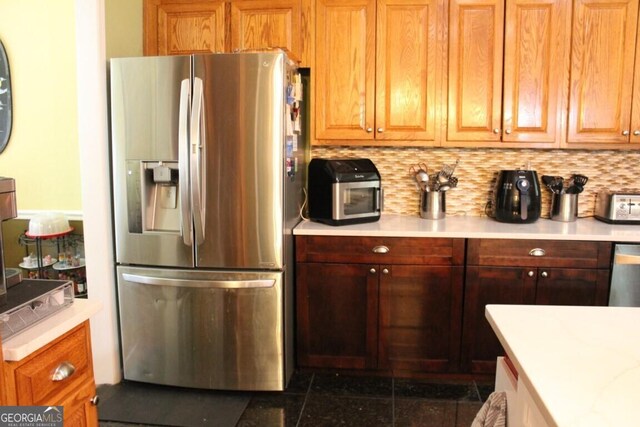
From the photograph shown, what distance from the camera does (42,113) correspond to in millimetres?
3141

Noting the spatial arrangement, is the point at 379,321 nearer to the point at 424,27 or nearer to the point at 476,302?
the point at 476,302

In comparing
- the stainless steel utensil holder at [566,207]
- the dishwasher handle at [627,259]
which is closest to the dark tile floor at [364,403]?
the dishwasher handle at [627,259]

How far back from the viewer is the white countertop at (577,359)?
0.88 m

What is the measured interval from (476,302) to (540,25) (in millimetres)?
1533

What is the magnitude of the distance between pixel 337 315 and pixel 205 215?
906 mm

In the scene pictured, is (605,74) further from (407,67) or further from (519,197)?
(407,67)

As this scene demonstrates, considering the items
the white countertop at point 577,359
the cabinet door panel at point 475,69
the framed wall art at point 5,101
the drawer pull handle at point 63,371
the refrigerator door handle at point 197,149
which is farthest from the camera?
the framed wall art at point 5,101

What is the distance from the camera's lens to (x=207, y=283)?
8.24ft

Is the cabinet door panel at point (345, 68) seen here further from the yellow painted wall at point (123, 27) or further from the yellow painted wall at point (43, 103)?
the yellow painted wall at point (43, 103)

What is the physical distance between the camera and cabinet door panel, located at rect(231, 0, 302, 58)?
9.32 ft

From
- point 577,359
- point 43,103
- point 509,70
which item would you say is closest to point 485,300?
point 509,70

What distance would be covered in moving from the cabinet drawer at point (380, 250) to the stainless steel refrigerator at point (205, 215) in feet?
0.46

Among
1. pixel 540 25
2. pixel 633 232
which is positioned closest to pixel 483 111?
pixel 540 25

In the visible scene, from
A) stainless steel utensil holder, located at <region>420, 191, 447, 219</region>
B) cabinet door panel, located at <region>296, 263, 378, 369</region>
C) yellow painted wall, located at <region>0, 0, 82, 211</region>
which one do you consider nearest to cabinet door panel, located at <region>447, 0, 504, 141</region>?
stainless steel utensil holder, located at <region>420, 191, 447, 219</region>
